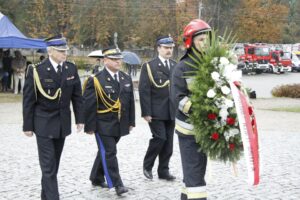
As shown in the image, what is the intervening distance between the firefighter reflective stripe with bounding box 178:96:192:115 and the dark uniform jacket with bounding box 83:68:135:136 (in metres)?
2.11

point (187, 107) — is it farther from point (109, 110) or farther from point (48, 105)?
point (109, 110)

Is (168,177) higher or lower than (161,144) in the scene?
lower

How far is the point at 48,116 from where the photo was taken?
236 inches

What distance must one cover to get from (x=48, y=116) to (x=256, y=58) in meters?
43.3

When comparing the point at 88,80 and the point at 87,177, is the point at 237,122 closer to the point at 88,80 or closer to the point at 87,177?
the point at 88,80

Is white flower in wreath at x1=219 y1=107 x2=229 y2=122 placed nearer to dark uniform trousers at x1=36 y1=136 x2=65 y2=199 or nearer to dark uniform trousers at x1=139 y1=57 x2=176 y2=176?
dark uniform trousers at x1=36 y1=136 x2=65 y2=199

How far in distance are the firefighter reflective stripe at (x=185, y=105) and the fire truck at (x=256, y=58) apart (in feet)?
142

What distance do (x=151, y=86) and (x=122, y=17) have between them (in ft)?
185

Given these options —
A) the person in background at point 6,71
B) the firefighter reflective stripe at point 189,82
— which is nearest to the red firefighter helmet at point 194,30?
the firefighter reflective stripe at point 189,82

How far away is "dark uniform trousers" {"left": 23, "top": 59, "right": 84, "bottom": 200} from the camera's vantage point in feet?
19.3

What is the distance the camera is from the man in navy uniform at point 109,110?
6707 mm

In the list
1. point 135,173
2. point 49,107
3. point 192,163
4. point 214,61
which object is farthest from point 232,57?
point 135,173

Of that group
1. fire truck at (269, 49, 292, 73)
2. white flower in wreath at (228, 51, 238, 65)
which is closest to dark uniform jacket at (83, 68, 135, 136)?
white flower in wreath at (228, 51, 238, 65)

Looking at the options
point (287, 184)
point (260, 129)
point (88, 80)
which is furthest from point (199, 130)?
point (260, 129)
